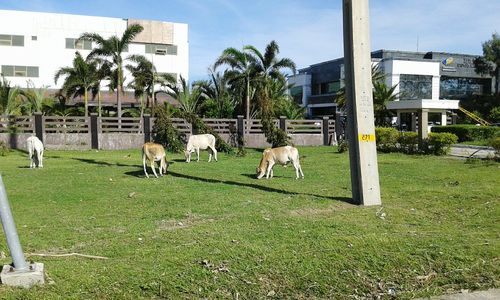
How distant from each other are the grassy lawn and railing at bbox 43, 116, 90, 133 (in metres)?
16.1

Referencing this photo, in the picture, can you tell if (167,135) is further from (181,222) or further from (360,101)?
(181,222)

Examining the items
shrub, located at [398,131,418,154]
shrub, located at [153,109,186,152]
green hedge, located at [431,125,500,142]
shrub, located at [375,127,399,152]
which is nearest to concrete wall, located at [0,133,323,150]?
shrub, located at [153,109,186,152]

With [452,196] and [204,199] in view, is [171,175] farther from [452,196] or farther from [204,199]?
[452,196]

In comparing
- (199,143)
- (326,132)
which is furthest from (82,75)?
(199,143)

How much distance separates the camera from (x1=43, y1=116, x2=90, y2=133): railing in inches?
1065

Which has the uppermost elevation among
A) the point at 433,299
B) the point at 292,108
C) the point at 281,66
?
the point at 281,66

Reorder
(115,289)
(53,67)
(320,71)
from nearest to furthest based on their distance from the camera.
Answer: (115,289)
(53,67)
(320,71)

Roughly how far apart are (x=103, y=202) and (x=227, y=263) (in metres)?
4.98

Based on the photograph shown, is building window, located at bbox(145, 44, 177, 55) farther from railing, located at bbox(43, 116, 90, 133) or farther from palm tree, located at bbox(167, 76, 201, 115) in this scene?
railing, located at bbox(43, 116, 90, 133)

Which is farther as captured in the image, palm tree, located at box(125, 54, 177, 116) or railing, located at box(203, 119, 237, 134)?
palm tree, located at box(125, 54, 177, 116)

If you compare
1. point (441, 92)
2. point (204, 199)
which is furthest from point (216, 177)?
point (441, 92)

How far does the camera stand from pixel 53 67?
51.3m

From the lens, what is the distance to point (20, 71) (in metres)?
49.9

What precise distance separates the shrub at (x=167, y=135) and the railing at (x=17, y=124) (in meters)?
6.67
